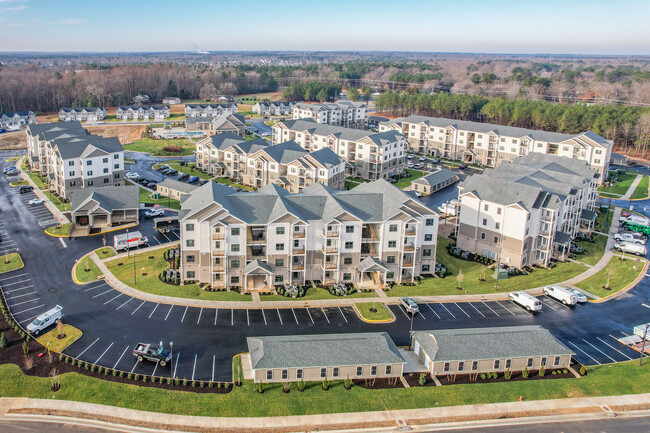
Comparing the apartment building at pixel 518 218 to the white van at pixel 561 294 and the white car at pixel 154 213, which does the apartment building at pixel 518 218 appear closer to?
the white van at pixel 561 294

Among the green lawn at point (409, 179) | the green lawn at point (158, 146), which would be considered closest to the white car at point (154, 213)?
the green lawn at point (409, 179)

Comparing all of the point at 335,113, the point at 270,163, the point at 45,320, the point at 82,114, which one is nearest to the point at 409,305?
the point at 45,320

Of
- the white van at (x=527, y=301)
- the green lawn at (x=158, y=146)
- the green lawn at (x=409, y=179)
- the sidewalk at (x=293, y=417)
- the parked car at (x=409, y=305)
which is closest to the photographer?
the sidewalk at (x=293, y=417)

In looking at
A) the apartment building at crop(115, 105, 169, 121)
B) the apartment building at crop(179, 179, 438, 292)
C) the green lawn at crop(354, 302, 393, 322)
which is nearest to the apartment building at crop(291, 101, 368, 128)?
the apartment building at crop(115, 105, 169, 121)

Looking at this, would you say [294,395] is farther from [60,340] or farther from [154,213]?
[154,213]

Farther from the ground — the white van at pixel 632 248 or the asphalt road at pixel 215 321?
the white van at pixel 632 248
